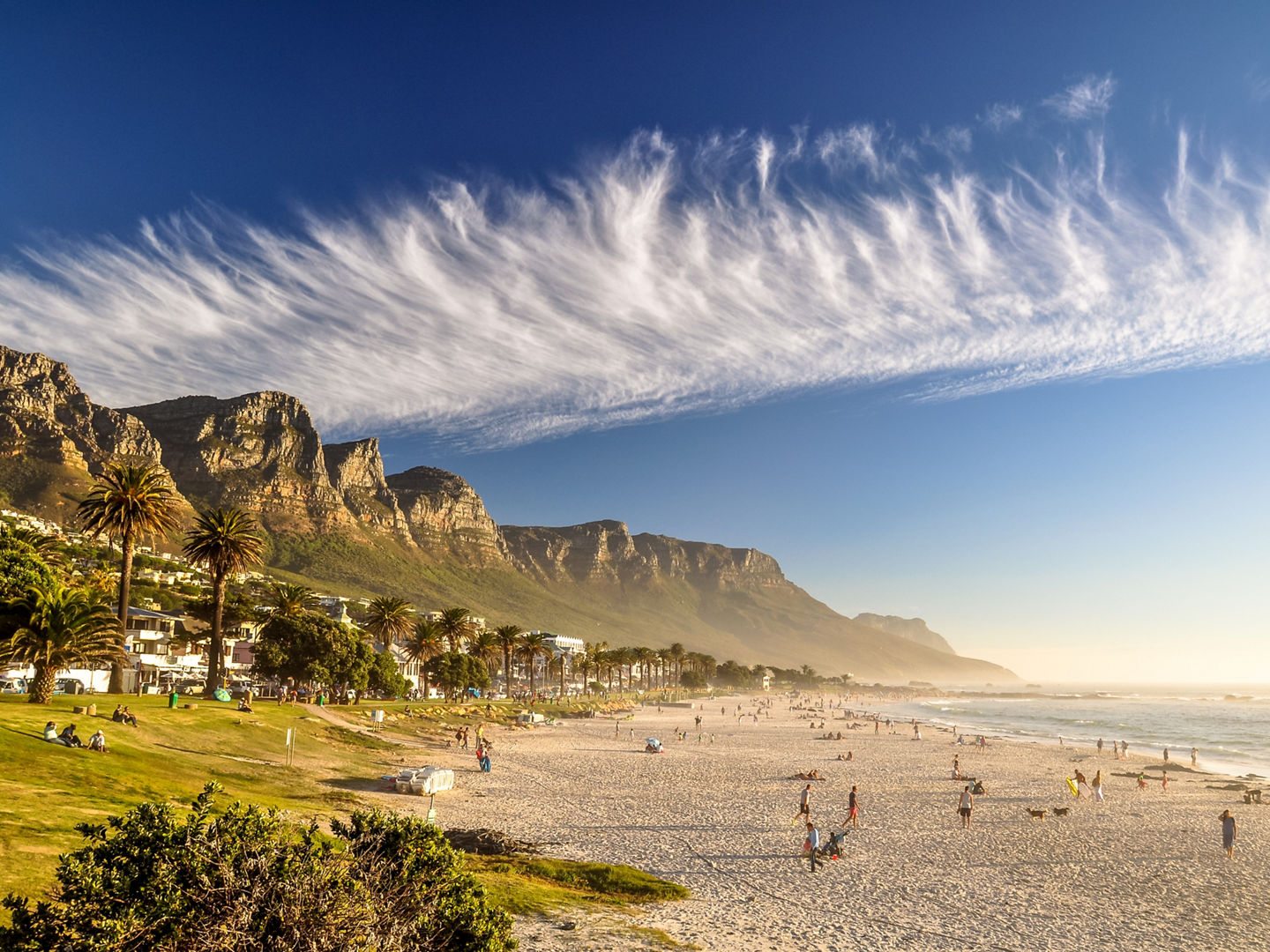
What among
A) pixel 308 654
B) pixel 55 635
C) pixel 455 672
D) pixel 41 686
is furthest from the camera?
pixel 455 672

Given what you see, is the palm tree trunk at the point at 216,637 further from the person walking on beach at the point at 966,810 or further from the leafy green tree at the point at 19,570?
the person walking on beach at the point at 966,810

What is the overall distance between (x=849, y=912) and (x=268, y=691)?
2647 inches

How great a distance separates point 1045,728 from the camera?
376 ft

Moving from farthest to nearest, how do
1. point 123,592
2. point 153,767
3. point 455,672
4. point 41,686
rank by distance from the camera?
point 455,672 → point 123,592 → point 41,686 → point 153,767

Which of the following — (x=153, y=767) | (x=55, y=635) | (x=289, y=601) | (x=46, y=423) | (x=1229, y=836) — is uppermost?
(x=46, y=423)

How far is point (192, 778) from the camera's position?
2853cm

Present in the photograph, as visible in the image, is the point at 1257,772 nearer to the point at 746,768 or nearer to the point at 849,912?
the point at 746,768

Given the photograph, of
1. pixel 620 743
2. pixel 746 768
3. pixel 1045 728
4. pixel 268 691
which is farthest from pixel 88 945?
pixel 1045 728

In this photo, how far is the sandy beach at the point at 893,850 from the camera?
20.8m

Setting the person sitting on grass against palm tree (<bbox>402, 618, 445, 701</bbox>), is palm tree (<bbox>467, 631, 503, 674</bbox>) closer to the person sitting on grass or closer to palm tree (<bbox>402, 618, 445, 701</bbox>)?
palm tree (<bbox>402, 618, 445, 701</bbox>)

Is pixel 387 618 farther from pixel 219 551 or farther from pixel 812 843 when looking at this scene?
pixel 812 843

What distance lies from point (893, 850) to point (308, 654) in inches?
2190

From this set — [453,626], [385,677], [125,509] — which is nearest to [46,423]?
[453,626]

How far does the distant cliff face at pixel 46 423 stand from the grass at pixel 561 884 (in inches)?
7336
